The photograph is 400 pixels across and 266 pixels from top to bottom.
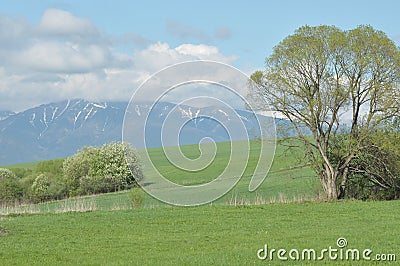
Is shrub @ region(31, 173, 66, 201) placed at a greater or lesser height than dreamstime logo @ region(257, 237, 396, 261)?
greater

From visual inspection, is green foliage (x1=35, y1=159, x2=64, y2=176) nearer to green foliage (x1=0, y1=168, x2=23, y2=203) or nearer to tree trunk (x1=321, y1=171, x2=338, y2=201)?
green foliage (x1=0, y1=168, x2=23, y2=203)

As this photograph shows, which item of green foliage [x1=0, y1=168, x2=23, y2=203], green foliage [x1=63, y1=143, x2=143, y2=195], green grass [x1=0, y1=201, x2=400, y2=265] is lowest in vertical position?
green grass [x1=0, y1=201, x2=400, y2=265]

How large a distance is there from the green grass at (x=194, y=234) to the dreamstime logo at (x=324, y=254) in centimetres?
43

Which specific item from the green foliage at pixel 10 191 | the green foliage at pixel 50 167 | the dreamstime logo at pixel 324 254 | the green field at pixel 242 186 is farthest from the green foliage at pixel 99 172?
the dreamstime logo at pixel 324 254

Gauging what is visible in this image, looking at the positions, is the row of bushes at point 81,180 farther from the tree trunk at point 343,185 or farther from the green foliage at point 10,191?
the tree trunk at point 343,185

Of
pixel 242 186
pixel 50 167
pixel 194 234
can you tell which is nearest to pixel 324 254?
pixel 194 234

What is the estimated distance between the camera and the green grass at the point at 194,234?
15.7m

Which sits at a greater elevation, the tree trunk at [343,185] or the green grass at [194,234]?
the tree trunk at [343,185]

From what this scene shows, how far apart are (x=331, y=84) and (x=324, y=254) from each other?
78.5 ft

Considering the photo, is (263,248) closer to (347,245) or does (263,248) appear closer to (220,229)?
(347,245)

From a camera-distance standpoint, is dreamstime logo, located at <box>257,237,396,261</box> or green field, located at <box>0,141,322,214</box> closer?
dreamstime logo, located at <box>257,237,396,261</box>

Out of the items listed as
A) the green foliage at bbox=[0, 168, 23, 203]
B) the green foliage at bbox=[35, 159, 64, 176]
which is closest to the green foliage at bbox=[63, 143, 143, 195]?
the green foliage at bbox=[0, 168, 23, 203]

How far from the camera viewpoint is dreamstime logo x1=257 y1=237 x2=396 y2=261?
14.1m

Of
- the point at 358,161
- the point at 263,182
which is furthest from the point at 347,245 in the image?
the point at 263,182
